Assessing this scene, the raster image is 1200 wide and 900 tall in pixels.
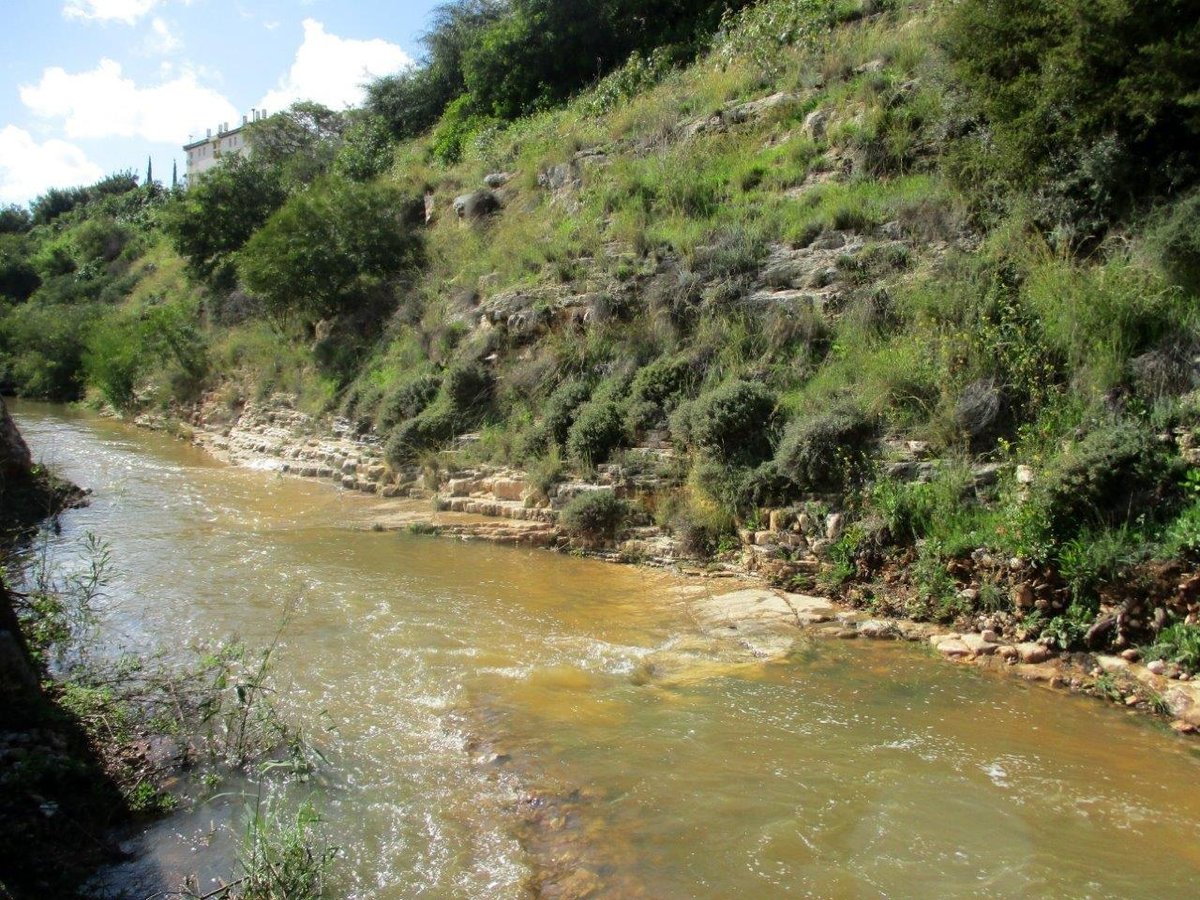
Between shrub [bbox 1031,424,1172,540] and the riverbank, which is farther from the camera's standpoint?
shrub [bbox 1031,424,1172,540]

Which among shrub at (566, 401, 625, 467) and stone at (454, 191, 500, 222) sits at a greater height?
stone at (454, 191, 500, 222)

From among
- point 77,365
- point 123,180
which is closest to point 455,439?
point 77,365

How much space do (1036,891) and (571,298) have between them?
36.7ft

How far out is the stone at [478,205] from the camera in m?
20.2

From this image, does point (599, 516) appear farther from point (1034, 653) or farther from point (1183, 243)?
point (1183, 243)

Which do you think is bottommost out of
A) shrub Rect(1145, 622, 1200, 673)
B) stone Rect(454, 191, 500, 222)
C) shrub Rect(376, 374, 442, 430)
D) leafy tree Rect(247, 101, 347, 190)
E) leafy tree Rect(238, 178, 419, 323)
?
shrub Rect(1145, 622, 1200, 673)

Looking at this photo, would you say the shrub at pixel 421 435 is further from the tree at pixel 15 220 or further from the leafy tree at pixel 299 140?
the tree at pixel 15 220

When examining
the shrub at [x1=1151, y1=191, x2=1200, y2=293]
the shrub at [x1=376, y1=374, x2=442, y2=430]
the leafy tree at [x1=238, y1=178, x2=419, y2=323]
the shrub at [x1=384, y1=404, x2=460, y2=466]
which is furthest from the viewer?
the leafy tree at [x1=238, y1=178, x2=419, y2=323]

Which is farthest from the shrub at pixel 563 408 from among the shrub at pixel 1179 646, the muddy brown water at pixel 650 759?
the shrub at pixel 1179 646

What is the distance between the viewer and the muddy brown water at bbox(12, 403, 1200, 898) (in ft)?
14.8

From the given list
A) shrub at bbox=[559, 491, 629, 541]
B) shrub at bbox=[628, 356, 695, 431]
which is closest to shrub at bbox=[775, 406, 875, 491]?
shrub at bbox=[559, 491, 629, 541]

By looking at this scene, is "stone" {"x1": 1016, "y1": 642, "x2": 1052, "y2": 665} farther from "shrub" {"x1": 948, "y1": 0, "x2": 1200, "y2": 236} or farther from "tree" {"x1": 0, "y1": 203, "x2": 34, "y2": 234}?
"tree" {"x1": 0, "y1": 203, "x2": 34, "y2": 234}

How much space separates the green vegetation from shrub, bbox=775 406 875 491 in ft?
0.11

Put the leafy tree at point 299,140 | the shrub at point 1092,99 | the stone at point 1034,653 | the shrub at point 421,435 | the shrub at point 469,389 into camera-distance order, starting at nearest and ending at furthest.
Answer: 1. the stone at point 1034,653
2. the shrub at point 1092,99
3. the shrub at point 421,435
4. the shrub at point 469,389
5. the leafy tree at point 299,140
